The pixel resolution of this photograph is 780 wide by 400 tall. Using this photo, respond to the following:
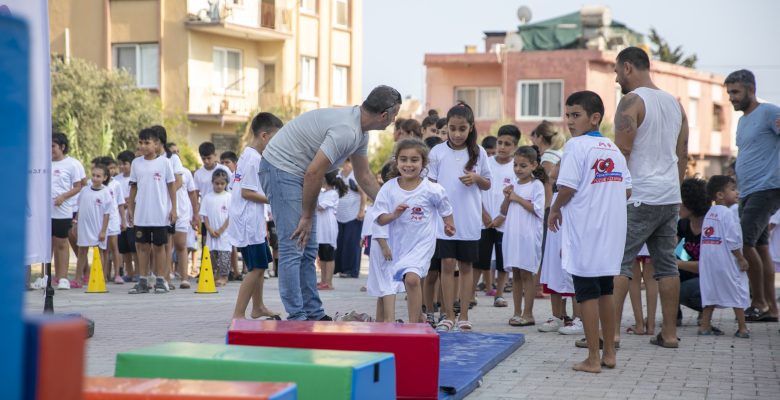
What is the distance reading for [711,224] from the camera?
1009cm

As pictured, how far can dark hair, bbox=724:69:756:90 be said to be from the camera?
1090 cm

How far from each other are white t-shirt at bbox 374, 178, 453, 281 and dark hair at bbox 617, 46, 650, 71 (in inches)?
74.6

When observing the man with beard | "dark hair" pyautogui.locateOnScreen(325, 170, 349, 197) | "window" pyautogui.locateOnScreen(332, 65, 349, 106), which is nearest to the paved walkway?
the man with beard

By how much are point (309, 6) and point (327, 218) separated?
29182 millimetres

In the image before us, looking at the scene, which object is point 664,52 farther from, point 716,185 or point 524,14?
point 716,185

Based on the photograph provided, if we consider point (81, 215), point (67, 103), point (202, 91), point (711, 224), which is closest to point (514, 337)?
point (711, 224)

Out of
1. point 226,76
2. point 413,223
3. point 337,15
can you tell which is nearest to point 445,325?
point 413,223

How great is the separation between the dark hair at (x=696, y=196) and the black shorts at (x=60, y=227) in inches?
343

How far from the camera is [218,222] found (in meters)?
16.1

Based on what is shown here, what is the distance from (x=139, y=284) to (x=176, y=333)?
455 cm

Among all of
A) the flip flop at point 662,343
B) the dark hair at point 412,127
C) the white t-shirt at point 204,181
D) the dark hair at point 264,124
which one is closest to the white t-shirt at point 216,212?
the white t-shirt at point 204,181

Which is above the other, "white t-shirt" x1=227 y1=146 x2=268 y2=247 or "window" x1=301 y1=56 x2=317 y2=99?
"window" x1=301 y1=56 x2=317 y2=99

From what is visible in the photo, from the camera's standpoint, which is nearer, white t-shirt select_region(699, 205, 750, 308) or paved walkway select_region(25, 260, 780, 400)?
paved walkway select_region(25, 260, 780, 400)

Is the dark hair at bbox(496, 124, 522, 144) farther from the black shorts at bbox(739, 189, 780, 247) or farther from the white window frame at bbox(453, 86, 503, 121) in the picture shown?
the white window frame at bbox(453, 86, 503, 121)
